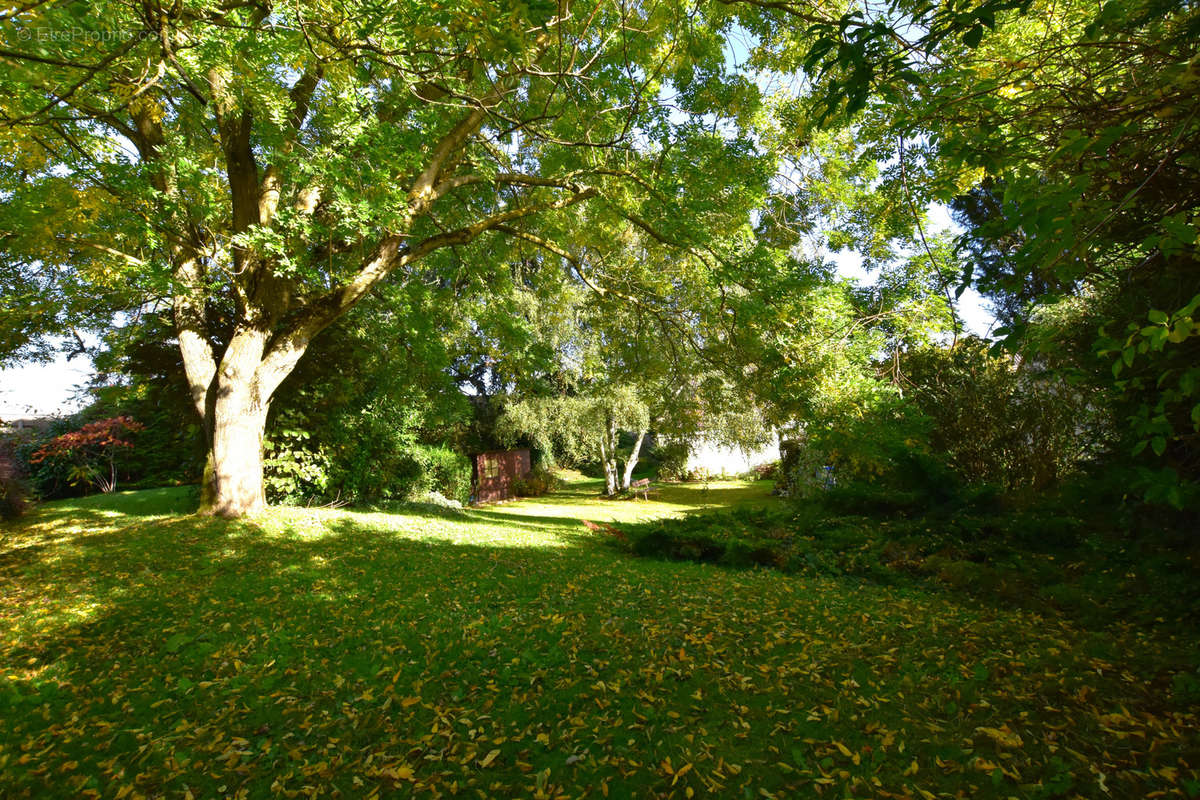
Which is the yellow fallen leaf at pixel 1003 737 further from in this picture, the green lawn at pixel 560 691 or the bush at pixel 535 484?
the bush at pixel 535 484

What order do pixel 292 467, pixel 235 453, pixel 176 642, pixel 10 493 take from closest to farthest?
pixel 176 642, pixel 235 453, pixel 10 493, pixel 292 467

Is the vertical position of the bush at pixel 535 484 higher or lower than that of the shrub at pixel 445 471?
lower

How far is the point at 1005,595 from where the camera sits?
516cm

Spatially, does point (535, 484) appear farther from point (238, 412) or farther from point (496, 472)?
point (238, 412)

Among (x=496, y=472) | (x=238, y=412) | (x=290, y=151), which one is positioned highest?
(x=290, y=151)

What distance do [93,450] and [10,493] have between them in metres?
6.65

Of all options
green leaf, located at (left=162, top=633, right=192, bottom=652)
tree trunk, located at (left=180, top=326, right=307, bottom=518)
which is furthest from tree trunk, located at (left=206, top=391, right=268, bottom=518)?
green leaf, located at (left=162, top=633, right=192, bottom=652)

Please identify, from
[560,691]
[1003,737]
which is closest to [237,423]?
[560,691]

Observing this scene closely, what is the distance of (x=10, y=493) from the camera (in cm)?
956

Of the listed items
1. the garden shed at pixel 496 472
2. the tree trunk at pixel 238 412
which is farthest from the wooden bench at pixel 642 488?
the tree trunk at pixel 238 412

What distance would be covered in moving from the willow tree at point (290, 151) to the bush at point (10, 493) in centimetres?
398

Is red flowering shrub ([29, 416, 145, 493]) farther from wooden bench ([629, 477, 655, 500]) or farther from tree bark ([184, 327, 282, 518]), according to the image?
wooden bench ([629, 477, 655, 500])

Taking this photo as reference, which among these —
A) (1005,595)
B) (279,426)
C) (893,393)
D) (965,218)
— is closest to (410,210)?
(279,426)

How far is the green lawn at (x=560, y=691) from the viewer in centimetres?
263
